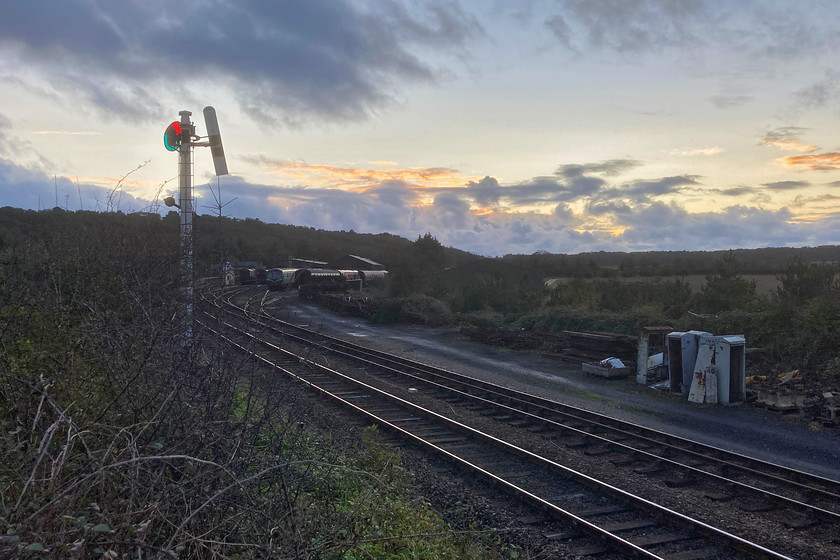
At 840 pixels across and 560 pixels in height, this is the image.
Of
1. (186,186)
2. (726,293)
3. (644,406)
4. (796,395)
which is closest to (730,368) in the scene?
(796,395)

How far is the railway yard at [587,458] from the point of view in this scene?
22.5 ft

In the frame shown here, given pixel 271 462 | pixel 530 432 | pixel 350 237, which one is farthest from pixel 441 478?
pixel 350 237

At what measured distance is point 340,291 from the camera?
49.2 m

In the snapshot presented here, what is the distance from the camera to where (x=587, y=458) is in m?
9.96

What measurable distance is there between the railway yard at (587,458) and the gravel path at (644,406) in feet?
0.21

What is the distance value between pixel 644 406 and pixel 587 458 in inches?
215

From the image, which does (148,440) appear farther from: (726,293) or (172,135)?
(726,293)

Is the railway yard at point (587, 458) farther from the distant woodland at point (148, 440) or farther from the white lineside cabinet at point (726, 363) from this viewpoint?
the distant woodland at point (148, 440)

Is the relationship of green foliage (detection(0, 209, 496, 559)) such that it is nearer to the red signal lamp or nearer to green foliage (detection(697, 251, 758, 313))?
the red signal lamp

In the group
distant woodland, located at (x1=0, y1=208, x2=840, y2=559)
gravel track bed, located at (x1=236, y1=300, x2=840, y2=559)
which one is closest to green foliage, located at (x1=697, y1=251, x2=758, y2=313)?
distant woodland, located at (x1=0, y1=208, x2=840, y2=559)

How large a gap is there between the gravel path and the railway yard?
63mm

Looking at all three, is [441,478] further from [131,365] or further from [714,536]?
[131,365]

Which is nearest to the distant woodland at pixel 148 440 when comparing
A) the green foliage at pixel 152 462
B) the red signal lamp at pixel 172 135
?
the green foliage at pixel 152 462

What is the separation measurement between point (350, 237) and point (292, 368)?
465ft
